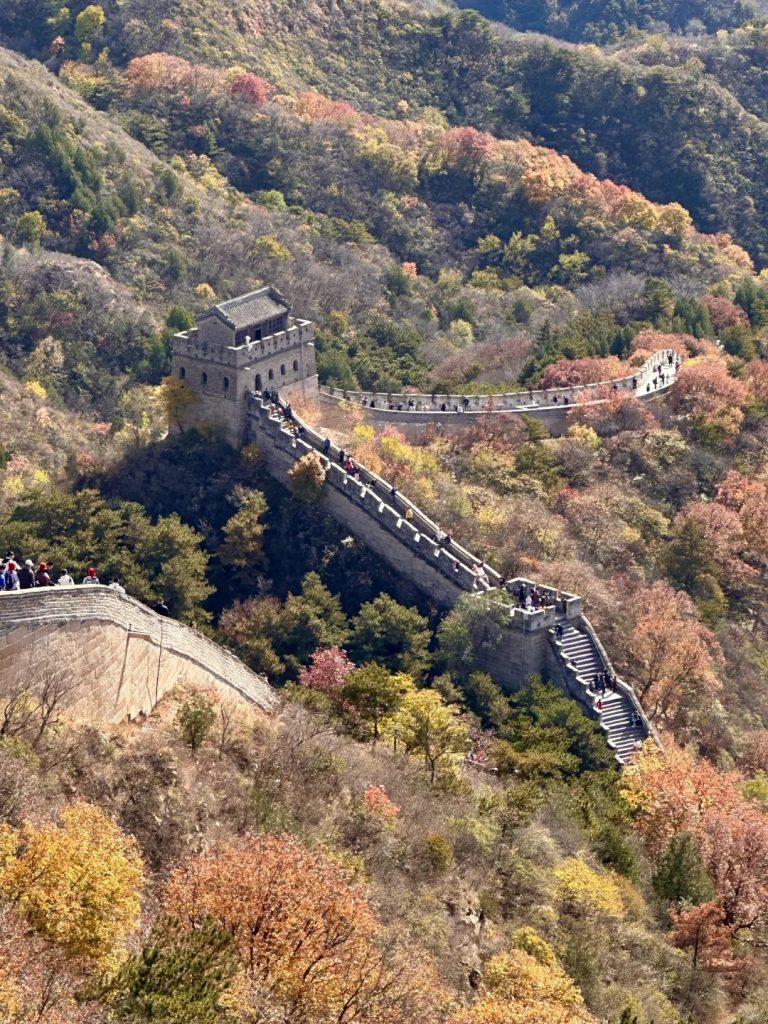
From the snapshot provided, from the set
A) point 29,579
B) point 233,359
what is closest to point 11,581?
point 29,579

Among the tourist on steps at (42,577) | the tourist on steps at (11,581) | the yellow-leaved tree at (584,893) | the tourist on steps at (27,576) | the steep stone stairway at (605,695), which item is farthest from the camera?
the steep stone stairway at (605,695)

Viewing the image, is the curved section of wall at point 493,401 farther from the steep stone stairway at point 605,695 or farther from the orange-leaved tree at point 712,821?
the orange-leaved tree at point 712,821

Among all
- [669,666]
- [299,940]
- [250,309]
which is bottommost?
[669,666]

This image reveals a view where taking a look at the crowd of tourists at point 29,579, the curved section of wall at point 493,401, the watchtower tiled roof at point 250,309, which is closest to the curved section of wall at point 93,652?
the crowd of tourists at point 29,579

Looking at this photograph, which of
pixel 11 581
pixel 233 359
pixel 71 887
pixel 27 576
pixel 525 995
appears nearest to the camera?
pixel 71 887

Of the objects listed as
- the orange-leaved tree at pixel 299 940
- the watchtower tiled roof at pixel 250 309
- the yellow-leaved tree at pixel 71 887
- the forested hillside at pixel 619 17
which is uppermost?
the yellow-leaved tree at pixel 71 887

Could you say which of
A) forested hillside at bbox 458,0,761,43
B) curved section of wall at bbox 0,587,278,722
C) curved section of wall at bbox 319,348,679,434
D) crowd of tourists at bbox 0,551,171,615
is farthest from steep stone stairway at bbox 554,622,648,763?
forested hillside at bbox 458,0,761,43

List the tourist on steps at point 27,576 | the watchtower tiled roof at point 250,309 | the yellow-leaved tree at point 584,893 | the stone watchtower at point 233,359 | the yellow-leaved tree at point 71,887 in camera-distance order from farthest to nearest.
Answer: the watchtower tiled roof at point 250,309
the stone watchtower at point 233,359
the yellow-leaved tree at point 584,893
the tourist on steps at point 27,576
the yellow-leaved tree at point 71,887

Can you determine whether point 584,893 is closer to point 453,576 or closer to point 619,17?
point 453,576
